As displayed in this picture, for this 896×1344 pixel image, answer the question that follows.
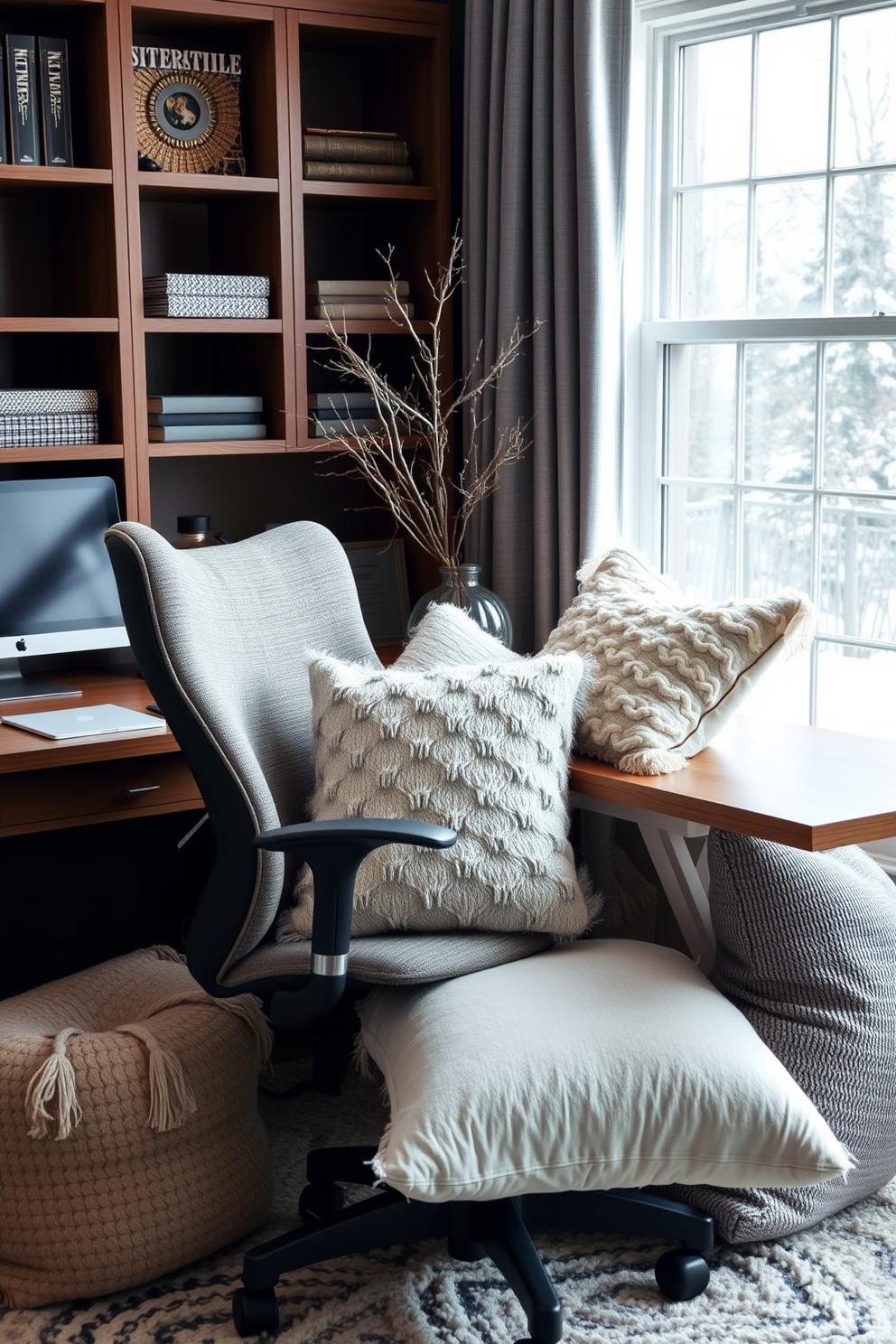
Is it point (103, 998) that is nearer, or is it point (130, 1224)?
point (130, 1224)

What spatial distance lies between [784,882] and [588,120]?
1.55 m

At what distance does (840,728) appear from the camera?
270 centimetres

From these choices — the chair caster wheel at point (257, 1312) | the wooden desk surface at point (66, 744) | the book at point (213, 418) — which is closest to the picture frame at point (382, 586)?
the book at point (213, 418)

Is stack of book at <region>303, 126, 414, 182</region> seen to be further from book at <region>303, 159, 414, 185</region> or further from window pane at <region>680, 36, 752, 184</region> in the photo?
window pane at <region>680, 36, 752, 184</region>

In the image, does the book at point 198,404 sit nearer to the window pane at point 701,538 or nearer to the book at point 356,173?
the book at point 356,173

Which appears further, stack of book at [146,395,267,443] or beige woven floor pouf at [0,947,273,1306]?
stack of book at [146,395,267,443]

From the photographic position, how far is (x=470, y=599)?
2.75 m

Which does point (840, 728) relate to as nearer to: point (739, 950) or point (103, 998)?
point (739, 950)

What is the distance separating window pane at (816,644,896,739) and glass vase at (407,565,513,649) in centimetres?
62

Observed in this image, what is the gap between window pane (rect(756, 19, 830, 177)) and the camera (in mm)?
2570

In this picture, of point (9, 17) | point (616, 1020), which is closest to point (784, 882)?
point (616, 1020)

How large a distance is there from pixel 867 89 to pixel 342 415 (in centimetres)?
120

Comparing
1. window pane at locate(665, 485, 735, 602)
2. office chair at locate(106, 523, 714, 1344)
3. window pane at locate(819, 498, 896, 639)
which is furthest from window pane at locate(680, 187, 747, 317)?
office chair at locate(106, 523, 714, 1344)

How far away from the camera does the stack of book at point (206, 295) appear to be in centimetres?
277
